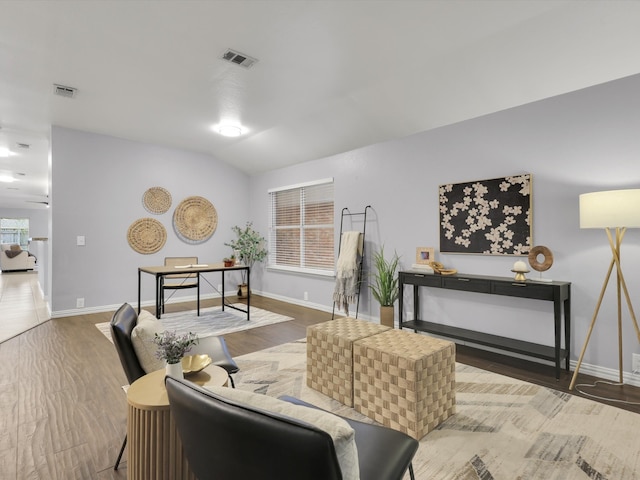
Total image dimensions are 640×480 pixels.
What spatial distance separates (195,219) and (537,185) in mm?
5194

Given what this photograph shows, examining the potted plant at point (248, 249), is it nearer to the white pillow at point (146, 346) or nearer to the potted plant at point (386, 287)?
the potted plant at point (386, 287)

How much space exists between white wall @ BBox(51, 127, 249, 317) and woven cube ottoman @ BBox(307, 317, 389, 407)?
413 cm

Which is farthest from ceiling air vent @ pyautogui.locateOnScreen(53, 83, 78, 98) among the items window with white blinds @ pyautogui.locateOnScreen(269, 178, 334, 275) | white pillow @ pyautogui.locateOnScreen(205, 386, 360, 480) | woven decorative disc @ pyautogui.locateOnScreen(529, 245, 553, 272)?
woven decorative disc @ pyautogui.locateOnScreen(529, 245, 553, 272)

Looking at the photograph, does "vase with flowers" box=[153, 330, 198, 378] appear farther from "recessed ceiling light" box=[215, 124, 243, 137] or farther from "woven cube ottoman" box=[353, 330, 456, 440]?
"recessed ceiling light" box=[215, 124, 243, 137]

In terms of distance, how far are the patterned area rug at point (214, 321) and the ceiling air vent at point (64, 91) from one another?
2.71 metres

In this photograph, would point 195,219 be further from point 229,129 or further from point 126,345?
point 126,345

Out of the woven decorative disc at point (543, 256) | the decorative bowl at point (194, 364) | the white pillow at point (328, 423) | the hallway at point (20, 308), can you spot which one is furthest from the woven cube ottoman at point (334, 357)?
the hallway at point (20, 308)

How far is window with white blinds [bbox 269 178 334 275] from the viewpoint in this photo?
5.44 metres

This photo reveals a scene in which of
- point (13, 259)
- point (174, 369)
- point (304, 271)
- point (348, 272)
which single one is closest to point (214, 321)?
point (304, 271)

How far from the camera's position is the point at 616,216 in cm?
244

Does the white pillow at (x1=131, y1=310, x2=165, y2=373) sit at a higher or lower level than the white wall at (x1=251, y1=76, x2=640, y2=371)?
lower

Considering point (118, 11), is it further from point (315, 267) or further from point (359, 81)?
point (315, 267)

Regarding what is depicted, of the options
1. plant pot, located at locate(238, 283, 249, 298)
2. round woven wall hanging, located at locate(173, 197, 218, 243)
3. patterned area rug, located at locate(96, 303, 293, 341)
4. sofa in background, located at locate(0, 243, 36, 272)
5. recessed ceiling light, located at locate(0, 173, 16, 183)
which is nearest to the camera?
patterned area rug, located at locate(96, 303, 293, 341)

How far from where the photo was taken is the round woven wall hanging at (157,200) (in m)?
5.65
